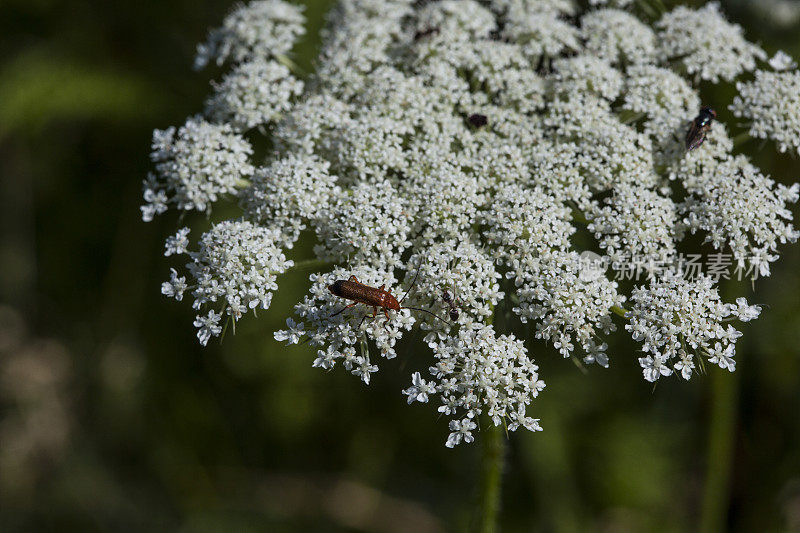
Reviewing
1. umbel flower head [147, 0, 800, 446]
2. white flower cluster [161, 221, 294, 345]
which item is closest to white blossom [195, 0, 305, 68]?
umbel flower head [147, 0, 800, 446]

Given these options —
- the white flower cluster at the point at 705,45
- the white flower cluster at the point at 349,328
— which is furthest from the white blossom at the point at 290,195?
the white flower cluster at the point at 705,45

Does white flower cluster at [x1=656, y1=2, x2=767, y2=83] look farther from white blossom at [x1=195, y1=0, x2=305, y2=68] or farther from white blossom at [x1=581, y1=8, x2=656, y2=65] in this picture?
white blossom at [x1=195, y1=0, x2=305, y2=68]

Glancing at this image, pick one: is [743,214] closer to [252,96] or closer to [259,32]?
[252,96]

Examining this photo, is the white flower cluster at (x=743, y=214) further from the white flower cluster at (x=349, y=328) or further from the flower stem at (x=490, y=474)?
the white flower cluster at (x=349, y=328)

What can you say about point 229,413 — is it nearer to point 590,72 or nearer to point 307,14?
point 307,14

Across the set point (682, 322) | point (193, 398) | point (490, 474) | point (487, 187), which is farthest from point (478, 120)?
point (193, 398)
